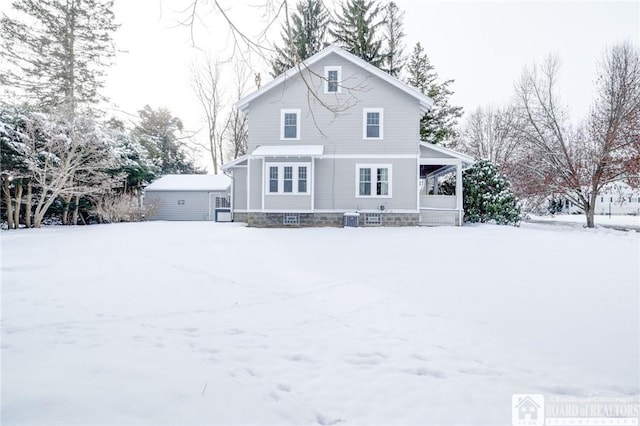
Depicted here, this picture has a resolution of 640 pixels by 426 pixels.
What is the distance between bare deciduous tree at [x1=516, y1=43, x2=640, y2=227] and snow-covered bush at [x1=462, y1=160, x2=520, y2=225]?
309 centimetres

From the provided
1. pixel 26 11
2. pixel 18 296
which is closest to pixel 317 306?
pixel 18 296

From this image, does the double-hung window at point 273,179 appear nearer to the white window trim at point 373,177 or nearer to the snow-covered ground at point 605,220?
the white window trim at point 373,177

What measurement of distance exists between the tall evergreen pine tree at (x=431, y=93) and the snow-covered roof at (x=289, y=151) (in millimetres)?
12554

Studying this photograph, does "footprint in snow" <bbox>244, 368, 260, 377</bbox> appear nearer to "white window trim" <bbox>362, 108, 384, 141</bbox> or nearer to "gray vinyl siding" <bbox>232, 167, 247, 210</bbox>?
"white window trim" <bbox>362, 108, 384, 141</bbox>

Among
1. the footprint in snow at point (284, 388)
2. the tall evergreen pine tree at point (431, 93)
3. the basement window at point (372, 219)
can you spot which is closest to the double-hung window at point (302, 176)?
the basement window at point (372, 219)

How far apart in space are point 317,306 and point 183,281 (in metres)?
2.55

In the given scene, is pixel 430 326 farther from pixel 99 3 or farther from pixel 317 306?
→ pixel 99 3

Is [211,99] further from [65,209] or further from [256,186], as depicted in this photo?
[256,186]

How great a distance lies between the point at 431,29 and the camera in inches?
451

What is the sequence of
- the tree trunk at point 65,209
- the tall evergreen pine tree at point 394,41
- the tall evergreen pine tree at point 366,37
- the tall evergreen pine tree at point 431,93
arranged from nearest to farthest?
the tree trunk at point 65,209 → the tall evergreen pine tree at point 366,37 → the tall evergreen pine tree at point 394,41 → the tall evergreen pine tree at point 431,93

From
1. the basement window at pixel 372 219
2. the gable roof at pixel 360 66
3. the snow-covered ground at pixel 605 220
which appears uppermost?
the gable roof at pixel 360 66

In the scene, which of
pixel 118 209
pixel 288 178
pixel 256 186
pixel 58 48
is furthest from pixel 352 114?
pixel 58 48

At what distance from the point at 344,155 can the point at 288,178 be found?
9.22 feet

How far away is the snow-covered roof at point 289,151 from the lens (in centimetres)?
1540
